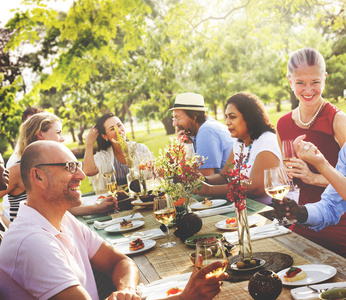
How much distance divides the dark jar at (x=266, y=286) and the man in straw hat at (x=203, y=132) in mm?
2868

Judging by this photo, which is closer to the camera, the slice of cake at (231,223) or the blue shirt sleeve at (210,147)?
the slice of cake at (231,223)

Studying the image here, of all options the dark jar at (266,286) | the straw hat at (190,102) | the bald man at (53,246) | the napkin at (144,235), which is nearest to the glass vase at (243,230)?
the dark jar at (266,286)

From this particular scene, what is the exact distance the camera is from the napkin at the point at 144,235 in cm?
246

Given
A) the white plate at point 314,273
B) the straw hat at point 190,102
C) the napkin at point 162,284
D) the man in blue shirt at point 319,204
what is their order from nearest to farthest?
1. the white plate at point 314,273
2. the napkin at point 162,284
3. the man in blue shirt at point 319,204
4. the straw hat at point 190,102

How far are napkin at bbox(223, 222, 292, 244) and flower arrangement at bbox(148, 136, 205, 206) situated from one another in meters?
0.43

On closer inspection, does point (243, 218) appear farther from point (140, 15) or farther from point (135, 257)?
point (140, 15)

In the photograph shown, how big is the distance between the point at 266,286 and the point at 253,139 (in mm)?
2289

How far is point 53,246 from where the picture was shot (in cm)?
159

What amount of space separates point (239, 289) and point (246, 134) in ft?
7.06

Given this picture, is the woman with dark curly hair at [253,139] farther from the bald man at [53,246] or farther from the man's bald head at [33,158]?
the man's bald head at [33,158]

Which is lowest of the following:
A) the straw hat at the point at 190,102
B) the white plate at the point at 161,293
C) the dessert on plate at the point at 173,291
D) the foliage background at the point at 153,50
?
the white plate at the point at 161,293

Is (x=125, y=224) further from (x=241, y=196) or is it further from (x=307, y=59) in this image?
(x=307, y=59)

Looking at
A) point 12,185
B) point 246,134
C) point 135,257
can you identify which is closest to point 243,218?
point 135,257

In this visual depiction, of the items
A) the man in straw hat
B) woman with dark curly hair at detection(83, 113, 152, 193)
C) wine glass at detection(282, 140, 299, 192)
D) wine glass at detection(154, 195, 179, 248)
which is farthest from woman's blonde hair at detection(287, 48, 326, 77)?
woman with dark curly hair at detection(83, 113, 152, 193)
